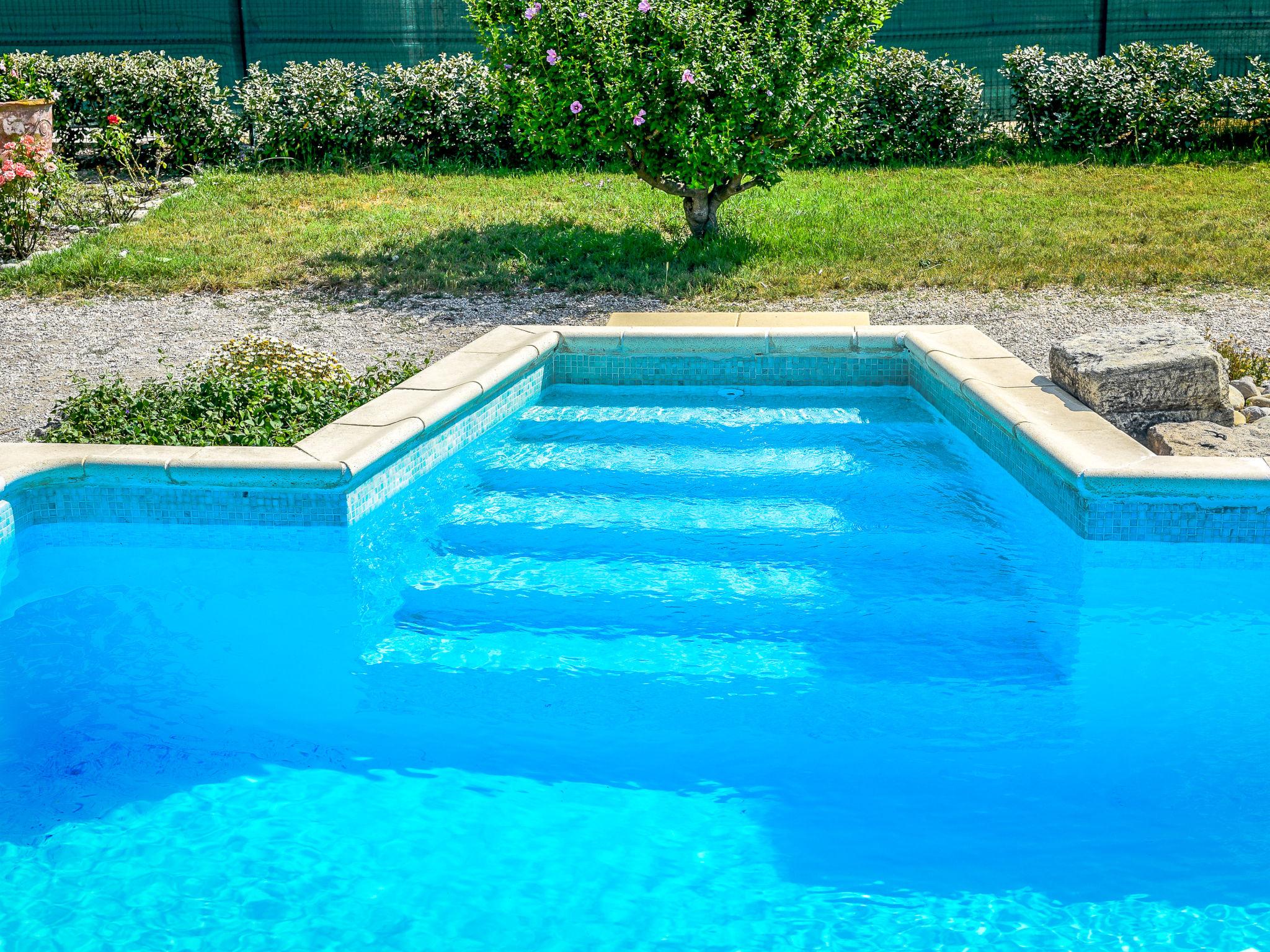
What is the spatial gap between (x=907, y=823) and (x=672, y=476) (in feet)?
8.48

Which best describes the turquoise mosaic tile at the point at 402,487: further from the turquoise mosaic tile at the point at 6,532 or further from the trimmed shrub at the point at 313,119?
the trimmed shrub at the point at 313,119

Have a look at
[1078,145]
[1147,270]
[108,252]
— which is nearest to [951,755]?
[1147,270]

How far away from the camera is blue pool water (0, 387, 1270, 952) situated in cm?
325

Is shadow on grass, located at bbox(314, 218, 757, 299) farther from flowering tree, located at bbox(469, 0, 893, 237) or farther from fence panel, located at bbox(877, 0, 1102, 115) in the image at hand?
fence panel, located at bbox(877, 0, 1102, 115)

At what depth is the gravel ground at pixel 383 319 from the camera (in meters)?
7.02

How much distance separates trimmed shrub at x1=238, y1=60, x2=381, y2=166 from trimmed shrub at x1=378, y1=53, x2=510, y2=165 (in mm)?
194

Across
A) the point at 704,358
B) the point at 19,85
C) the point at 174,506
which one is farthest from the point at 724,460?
the point at 19,85

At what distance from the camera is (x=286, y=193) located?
11.1m

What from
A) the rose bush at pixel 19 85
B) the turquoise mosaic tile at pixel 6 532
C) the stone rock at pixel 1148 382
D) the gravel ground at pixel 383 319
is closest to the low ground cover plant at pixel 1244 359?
the gravel ground at pixel 383 319

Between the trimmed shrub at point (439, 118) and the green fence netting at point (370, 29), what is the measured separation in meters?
1.82

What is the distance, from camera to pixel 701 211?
30.2 ft

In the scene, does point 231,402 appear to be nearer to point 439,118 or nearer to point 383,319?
point 383,319

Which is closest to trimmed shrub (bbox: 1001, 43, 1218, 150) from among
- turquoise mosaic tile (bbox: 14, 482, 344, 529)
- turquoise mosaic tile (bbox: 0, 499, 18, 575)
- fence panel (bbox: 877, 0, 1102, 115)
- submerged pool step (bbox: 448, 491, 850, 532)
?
fence panel (bbox: 877, 0, 1102, 115)

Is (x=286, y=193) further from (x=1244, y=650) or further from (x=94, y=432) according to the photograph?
(x=1244, y=650)
